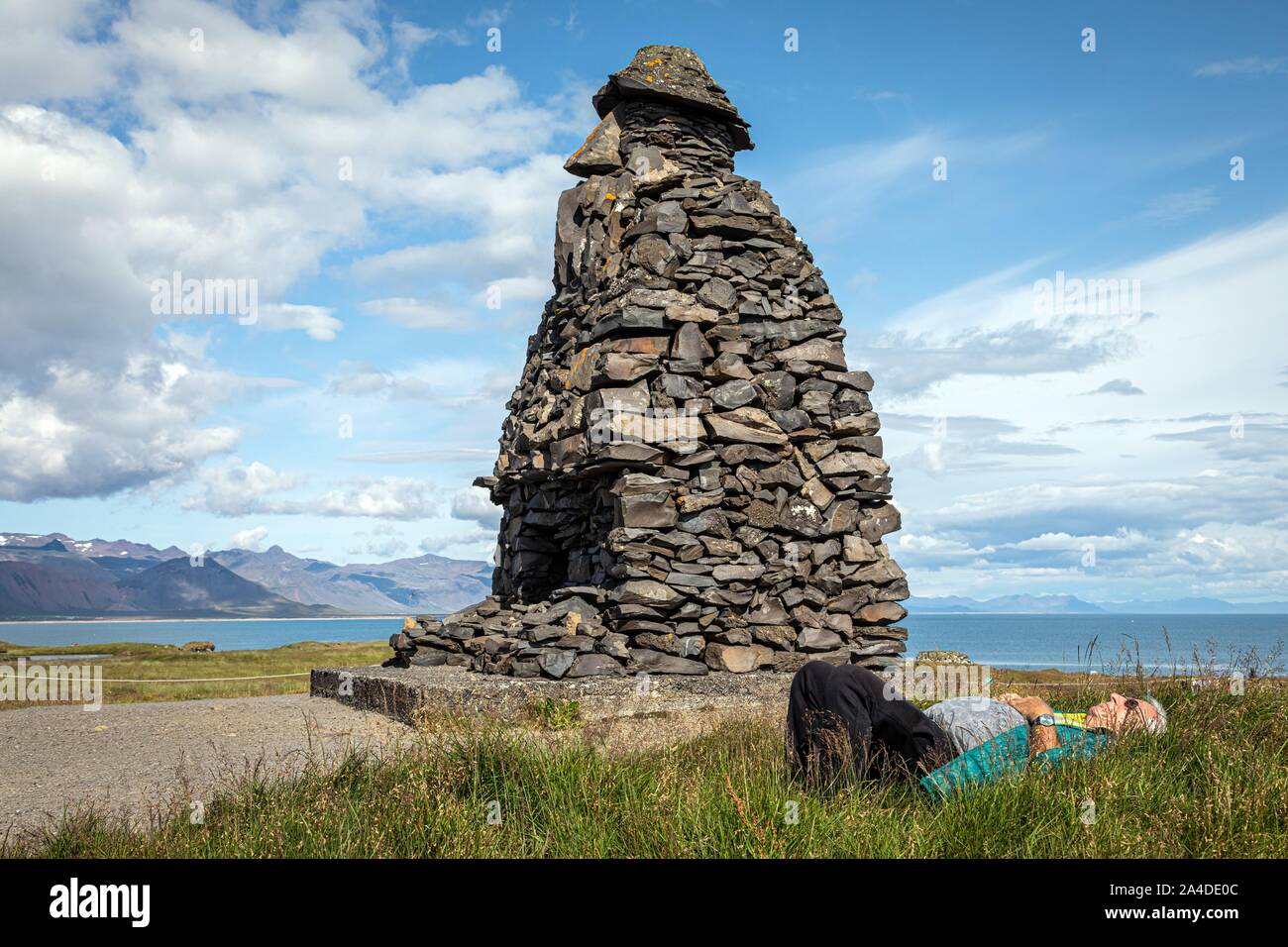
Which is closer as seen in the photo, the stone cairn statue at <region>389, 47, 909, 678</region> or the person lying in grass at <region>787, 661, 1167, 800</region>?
the person lying in grass at <region>787, 661, 1167, 800</region>

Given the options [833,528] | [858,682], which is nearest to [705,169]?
[833,528]

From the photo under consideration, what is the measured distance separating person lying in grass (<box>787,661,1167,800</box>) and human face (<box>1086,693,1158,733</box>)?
182mm

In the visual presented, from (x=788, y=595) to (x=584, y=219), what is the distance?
5361 millimetres

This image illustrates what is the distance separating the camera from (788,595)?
30.8 feet

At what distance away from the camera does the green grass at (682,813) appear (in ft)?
12.5

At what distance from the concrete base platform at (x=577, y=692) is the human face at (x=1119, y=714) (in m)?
3.34

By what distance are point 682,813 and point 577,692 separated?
391 centimetres

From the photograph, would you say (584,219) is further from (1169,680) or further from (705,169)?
(1169,680)

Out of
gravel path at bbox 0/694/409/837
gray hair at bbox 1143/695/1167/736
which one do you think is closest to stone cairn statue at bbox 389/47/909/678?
gravel path at bbox 0/694/409/837

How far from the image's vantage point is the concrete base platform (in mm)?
7695

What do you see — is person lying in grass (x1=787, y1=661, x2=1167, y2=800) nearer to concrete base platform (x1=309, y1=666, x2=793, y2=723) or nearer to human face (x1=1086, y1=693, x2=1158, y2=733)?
human face (x1=1086, y1=693, x2=1158, y2=733)

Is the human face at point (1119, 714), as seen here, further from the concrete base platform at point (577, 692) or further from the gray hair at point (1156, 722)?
the concrete base platform at point (577, 692)

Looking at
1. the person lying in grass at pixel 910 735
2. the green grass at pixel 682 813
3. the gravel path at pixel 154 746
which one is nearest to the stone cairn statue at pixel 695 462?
the gravel path at pixel 154 746

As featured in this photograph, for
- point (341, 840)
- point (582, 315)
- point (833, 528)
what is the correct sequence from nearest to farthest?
point (341, 840)
point (833, 528)
point (582, 315)
